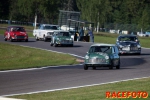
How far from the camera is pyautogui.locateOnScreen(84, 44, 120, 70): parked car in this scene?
27.4m

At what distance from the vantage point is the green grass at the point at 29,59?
3086 cm

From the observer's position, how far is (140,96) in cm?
1464

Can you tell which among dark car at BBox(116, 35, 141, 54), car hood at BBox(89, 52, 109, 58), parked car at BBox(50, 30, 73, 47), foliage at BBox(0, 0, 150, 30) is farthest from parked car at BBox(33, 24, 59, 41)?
foliage at BBox(0, 0, 150, 30)

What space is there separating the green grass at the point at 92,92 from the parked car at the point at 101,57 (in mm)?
7129

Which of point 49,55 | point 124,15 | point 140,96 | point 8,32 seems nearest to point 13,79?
point 140,96

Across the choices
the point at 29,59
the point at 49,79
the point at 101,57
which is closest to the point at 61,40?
the point at 29,59

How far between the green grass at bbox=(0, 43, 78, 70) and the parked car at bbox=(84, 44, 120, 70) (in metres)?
3.53

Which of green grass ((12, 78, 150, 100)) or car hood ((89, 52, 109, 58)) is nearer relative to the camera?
green grass ((12, 78, 150, 100))

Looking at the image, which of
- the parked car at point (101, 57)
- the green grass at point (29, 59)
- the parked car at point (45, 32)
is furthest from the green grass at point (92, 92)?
the parked car at point (45, 32)

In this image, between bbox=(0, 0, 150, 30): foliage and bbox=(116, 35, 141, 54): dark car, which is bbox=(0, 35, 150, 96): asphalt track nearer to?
bbox=(116, 35, 141, 54): dark car

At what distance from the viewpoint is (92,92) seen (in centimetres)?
1705

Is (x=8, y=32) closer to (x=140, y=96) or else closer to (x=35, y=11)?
(x=140, y=96)

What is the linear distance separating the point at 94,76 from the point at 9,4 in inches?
3735

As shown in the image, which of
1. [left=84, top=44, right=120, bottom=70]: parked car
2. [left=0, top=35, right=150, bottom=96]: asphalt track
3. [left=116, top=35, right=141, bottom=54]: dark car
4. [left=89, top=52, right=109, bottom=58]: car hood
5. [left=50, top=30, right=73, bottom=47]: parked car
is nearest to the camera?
[left=0, top=35, right=150, bottom=96]: asphalt track
